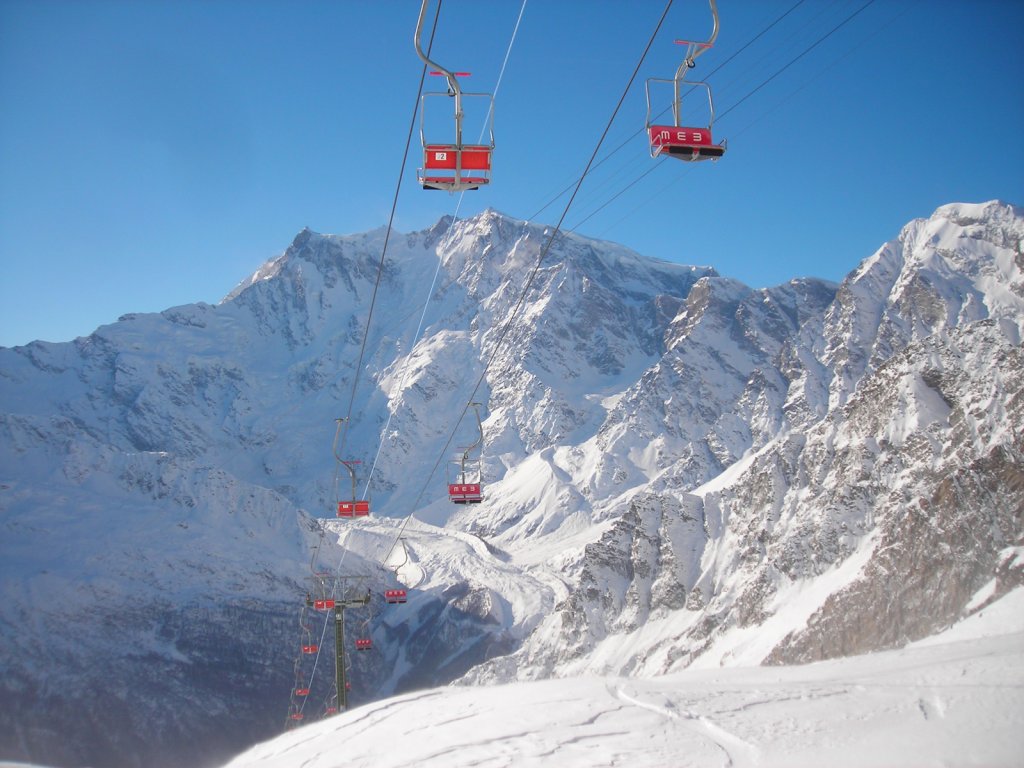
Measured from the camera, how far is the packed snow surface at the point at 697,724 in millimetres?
18484

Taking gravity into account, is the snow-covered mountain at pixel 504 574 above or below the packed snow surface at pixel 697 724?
above

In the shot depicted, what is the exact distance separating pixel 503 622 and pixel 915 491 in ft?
306

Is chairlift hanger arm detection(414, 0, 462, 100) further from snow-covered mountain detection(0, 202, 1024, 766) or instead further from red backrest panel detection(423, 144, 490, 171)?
snow-covered mountain detection(0, 202, 1024, 766)

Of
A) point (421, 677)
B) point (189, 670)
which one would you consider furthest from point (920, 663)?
point (421, 677)

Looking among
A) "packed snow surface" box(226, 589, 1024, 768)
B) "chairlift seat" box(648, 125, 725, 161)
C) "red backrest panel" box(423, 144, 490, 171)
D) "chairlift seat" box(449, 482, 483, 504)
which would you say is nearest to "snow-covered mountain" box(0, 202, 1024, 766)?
"chairlift seat" box(449, 482, 483, 504)

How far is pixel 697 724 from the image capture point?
2075cm

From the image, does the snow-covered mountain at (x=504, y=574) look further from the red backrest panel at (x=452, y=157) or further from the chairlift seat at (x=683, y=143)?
the red backrest panel at (x=452, y=157)

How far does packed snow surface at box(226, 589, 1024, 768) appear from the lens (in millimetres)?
18484

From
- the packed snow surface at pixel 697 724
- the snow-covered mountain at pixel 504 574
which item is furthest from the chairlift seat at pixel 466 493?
the snow-covered mountain at pixel 504 574

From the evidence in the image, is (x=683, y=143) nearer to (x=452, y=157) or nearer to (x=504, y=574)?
(x=452, y=157)

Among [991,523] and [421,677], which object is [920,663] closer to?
[991,523]

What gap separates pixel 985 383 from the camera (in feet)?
291

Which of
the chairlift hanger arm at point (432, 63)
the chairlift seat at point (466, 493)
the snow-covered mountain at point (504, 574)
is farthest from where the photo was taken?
the snow-covered mountain at point (504, 574)

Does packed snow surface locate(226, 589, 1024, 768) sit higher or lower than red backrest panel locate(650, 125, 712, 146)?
lower
